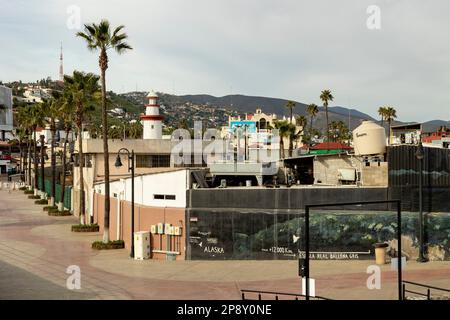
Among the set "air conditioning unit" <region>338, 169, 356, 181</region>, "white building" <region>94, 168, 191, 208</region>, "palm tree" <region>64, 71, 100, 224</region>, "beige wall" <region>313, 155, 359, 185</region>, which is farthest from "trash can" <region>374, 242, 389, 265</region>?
"palm tree" <region>64, 71, 100, 224</region>

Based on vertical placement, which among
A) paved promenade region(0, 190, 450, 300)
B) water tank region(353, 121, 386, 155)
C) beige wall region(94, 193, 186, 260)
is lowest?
paved promenade region(0, 190, 450, 300)

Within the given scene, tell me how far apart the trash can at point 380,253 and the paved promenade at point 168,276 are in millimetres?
503

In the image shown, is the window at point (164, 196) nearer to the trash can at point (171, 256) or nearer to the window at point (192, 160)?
the trash can at point (171, 256)

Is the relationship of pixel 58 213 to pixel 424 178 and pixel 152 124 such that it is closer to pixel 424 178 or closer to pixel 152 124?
pixel 152 124

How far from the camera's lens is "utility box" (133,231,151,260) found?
30672 millimetres

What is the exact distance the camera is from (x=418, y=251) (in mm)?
28250

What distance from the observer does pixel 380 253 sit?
90.5 ft

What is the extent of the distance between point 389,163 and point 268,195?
23.4ft

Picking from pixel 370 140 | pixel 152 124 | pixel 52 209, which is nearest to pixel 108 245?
pixel 370 140

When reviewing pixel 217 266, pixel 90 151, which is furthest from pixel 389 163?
pixel 90 151

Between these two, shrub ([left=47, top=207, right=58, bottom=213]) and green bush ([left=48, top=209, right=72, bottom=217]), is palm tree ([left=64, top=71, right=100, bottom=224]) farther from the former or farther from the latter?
shrub ([left=47, top=207, right=58, bottom=213])

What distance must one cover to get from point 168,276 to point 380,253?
11407 mm

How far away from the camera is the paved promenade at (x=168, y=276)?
21.9 m

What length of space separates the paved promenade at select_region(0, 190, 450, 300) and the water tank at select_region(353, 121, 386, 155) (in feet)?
24.7
